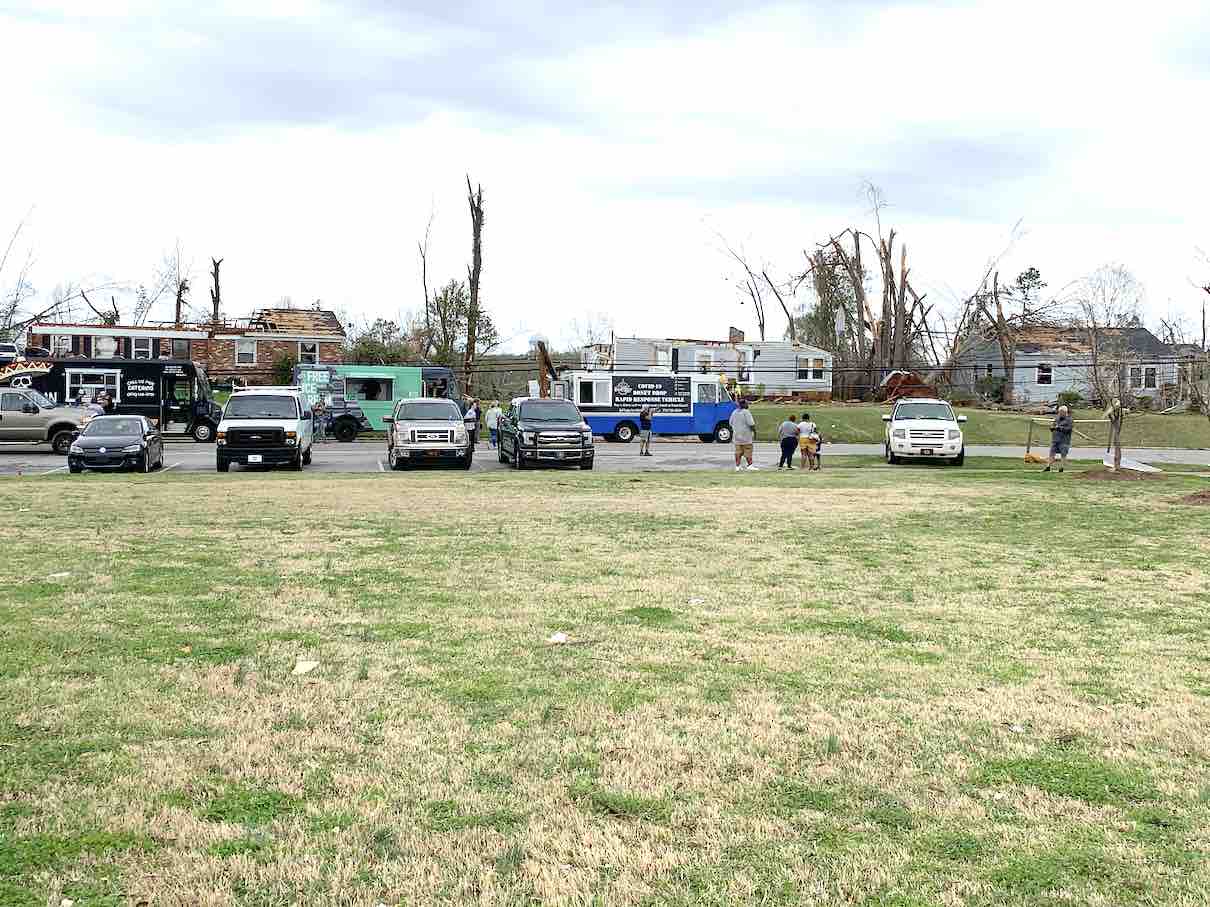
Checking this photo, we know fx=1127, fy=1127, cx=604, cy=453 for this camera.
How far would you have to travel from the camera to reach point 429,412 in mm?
25547

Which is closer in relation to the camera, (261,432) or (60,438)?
(261,432)

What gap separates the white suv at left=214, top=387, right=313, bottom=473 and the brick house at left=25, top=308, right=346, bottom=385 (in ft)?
102

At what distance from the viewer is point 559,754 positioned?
462 centimetres

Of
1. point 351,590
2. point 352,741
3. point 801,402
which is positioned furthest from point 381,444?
point 352,741

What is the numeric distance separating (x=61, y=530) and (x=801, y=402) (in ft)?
160

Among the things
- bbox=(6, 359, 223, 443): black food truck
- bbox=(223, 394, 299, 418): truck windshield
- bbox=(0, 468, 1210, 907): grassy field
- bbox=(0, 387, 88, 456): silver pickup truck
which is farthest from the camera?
bbox=(6, 359, 223, 443): black food truck

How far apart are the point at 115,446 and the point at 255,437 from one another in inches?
106

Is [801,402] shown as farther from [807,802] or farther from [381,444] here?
[807,802]

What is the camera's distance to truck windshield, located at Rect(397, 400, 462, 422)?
25.3 metres

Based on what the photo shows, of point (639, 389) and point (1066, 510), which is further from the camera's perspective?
point (639, 389)

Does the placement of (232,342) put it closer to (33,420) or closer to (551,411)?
(33,420)

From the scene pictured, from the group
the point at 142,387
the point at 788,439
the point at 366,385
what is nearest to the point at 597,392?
the point at 366,385

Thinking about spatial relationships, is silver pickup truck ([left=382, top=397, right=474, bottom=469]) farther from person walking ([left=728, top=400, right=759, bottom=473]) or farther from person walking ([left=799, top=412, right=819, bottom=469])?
person walking ([left=799, top=412, right=819, bottom=469])

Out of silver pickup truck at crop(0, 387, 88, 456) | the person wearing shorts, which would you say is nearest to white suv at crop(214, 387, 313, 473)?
silver pickup truck at crop(0, 387, 88, 456)
